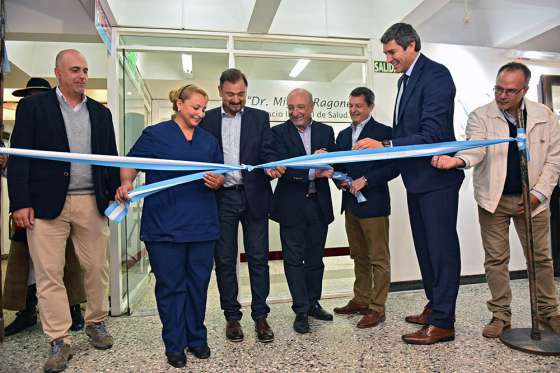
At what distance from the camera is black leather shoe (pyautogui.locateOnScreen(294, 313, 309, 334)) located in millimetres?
2730

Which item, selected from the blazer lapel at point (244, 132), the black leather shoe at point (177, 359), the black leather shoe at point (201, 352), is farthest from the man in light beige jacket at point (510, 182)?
the black leather shoe at point (177, 359)

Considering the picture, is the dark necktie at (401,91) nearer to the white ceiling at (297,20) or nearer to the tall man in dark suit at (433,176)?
the tall man in dark suit at (433,176)

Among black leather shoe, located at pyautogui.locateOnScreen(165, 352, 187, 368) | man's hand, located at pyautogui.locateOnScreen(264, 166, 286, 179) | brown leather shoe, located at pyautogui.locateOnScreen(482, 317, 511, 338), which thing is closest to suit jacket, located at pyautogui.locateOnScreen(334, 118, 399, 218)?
man's hand, located at pyautogui.locateOnScreen(264, 166, 286, 179)

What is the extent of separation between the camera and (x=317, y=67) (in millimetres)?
3980

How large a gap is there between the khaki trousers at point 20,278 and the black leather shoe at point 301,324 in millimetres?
1588

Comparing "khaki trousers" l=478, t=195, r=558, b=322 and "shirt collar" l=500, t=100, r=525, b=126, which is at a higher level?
"shirt collar" l=500, t=100, r=525, b=126

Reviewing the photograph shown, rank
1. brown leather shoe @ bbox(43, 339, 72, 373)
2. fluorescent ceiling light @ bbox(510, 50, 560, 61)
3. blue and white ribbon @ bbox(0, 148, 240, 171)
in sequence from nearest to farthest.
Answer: blue and white ribbon @ bbox(0, 148, 240, 171), brown leather shoe @ bbox(43, 339, 72, 373), fluorescent ceiling light @ bbox(510, 50, 560, 61)

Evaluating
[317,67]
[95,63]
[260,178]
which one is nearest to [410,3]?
[317,67]

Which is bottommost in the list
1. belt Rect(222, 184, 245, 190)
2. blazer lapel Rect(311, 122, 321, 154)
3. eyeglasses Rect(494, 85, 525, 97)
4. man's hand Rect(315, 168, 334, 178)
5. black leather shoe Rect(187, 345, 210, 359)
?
black leather shoe Rect(187, 345, 210, 359)

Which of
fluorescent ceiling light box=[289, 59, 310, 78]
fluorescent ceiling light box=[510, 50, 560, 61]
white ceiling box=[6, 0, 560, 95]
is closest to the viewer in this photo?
white ceiling box=[6, 0, 560, 95]

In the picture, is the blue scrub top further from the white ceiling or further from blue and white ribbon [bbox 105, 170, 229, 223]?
the white ceiling

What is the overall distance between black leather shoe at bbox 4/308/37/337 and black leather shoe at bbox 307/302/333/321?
1.99m

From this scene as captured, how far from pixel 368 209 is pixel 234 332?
4.01 ft

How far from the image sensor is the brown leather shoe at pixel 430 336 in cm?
244
